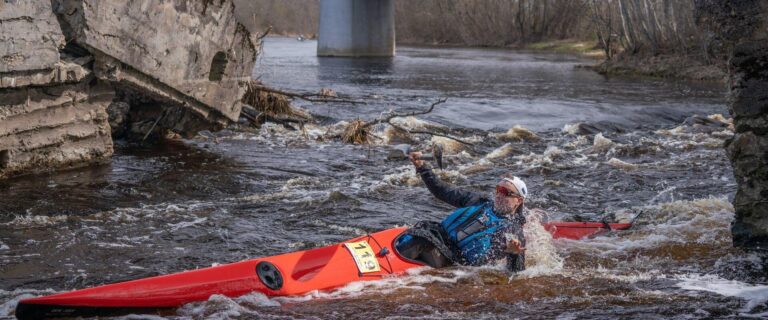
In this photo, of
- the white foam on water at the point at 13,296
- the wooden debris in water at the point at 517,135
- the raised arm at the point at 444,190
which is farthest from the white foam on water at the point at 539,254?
the wooden debris in water at the point at 517,135

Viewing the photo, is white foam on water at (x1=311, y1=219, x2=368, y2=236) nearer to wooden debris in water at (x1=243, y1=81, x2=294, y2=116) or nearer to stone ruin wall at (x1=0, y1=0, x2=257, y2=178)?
stone ruin wall at (x1=0, y1=0, x2=257, y2=178)

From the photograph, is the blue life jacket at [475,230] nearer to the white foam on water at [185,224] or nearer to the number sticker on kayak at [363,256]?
the number sticker on kayak at [363,256]

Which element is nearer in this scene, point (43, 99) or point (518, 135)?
point (43, 99)

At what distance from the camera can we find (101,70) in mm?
9742

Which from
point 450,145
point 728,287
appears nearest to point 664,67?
point 450,145

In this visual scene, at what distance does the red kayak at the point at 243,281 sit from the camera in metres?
5.45

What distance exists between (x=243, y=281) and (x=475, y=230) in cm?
189

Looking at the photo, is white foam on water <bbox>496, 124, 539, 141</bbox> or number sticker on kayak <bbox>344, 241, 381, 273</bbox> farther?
white foam on water <bbox>496, 124, 539, 141</bbox>

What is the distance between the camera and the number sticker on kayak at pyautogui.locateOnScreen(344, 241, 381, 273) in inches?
257

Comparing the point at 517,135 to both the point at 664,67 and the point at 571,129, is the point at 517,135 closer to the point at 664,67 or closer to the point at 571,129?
the point at 571,129

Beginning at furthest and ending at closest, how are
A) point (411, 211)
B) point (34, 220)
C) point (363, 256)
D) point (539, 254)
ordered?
point (411, 211) → point (34, 220) → point (539, 254) → point (363, 256)

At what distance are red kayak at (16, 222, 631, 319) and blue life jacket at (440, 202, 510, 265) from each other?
0.37 metres

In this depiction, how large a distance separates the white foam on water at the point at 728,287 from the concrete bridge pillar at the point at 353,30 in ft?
93.1

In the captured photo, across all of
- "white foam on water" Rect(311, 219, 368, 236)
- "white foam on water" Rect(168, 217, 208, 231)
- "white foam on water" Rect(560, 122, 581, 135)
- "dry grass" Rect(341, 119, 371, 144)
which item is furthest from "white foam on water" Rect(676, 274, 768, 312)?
"white foam on water" Rect(560, 122, 581, 135)
